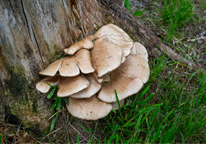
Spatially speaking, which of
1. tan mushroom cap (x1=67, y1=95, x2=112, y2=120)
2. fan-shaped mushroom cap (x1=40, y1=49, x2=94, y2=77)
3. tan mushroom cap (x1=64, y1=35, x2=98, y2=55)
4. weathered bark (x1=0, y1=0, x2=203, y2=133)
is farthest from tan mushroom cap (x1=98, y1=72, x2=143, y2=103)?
weathered bark (x1=0, y1=0, x2=203, y2=133)

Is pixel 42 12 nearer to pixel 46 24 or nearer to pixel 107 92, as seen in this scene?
pixel 46 24

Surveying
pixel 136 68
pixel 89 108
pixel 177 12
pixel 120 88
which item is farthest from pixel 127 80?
pixel 177 12

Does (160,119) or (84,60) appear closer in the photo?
(84,60)

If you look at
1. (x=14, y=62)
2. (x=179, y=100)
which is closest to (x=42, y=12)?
(x=14, y=62)

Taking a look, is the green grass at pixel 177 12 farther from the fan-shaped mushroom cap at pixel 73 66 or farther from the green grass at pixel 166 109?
the fan-shaped mushroom cap at pixel 73 66

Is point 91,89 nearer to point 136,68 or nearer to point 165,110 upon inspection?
point 136,68

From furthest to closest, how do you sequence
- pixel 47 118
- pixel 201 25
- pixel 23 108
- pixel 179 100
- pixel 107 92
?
pixel 201 25 → pixel 179 100 → pixel 47 118 → pixel 23 108 → pixel 107 92
